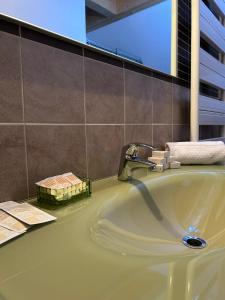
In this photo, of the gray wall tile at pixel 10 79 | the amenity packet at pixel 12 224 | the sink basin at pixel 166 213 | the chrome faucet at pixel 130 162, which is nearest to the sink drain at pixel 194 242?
the sink basin at pixel 166 213

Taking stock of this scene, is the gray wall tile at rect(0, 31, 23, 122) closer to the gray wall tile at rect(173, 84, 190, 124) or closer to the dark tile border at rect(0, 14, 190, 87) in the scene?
the dark tile border at rect(0, 14, 190, 87)

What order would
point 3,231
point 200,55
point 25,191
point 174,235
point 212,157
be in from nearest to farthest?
point 3,231 < point 25,191 < point 174,235 < point 212,157 < point 200,55

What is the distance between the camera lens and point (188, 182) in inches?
36.3

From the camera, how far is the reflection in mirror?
0.87 m

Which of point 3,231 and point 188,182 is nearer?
point 3,231

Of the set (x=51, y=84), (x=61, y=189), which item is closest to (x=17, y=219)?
(x=61, y=189)

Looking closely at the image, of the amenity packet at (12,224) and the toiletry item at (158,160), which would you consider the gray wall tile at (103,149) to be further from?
the amenity packet at (12,224)

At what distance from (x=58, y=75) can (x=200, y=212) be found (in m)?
0.67

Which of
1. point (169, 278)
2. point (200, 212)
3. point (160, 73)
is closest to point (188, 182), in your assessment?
point (200, 212)

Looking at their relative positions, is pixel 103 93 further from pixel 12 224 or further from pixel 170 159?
pixel 12 224

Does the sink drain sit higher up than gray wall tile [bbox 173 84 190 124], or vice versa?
gray wall tile [bbox 173 84 190 124]

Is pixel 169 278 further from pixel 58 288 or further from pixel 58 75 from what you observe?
pixel 58 75

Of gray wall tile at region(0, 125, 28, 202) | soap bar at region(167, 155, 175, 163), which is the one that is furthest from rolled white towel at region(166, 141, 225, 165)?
gray wall tile at region(0, 125, 28, 202)

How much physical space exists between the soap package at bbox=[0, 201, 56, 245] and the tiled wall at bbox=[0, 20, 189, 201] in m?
0.08
